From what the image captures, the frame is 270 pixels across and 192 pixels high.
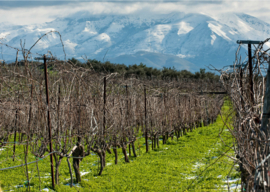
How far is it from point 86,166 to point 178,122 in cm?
756

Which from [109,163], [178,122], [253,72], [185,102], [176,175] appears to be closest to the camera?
[253,72]

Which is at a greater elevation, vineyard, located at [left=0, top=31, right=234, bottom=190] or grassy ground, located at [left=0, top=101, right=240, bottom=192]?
vineyard, located at [left=0, top=31, right=234, bottom=190]

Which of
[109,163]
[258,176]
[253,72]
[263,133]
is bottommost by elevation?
[109,163]

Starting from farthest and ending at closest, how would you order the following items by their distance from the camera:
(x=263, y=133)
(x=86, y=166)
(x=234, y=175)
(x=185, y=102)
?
(x=185, y=102) → (x=86, y=166) → (x=234, y=175) → (x=263, y=133)

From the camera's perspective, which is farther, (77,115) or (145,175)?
(145,175)

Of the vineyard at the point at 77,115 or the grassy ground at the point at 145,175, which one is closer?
the vineyard at the point at 77,115

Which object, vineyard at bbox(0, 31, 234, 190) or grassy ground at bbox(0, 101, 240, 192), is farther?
grassy ground at bbox(0, 101, 240, 192)

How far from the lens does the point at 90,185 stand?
6941mm

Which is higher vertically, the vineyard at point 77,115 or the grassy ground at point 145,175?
the vineyard at point 77,115

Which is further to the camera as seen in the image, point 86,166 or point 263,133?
point 86,166

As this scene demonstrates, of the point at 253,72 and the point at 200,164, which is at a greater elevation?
the point at 253,72

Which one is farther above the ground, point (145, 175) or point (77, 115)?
point (77, 115)

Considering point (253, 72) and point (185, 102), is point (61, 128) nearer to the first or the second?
point (253, 72)

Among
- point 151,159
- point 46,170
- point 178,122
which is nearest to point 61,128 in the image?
point 46,170
